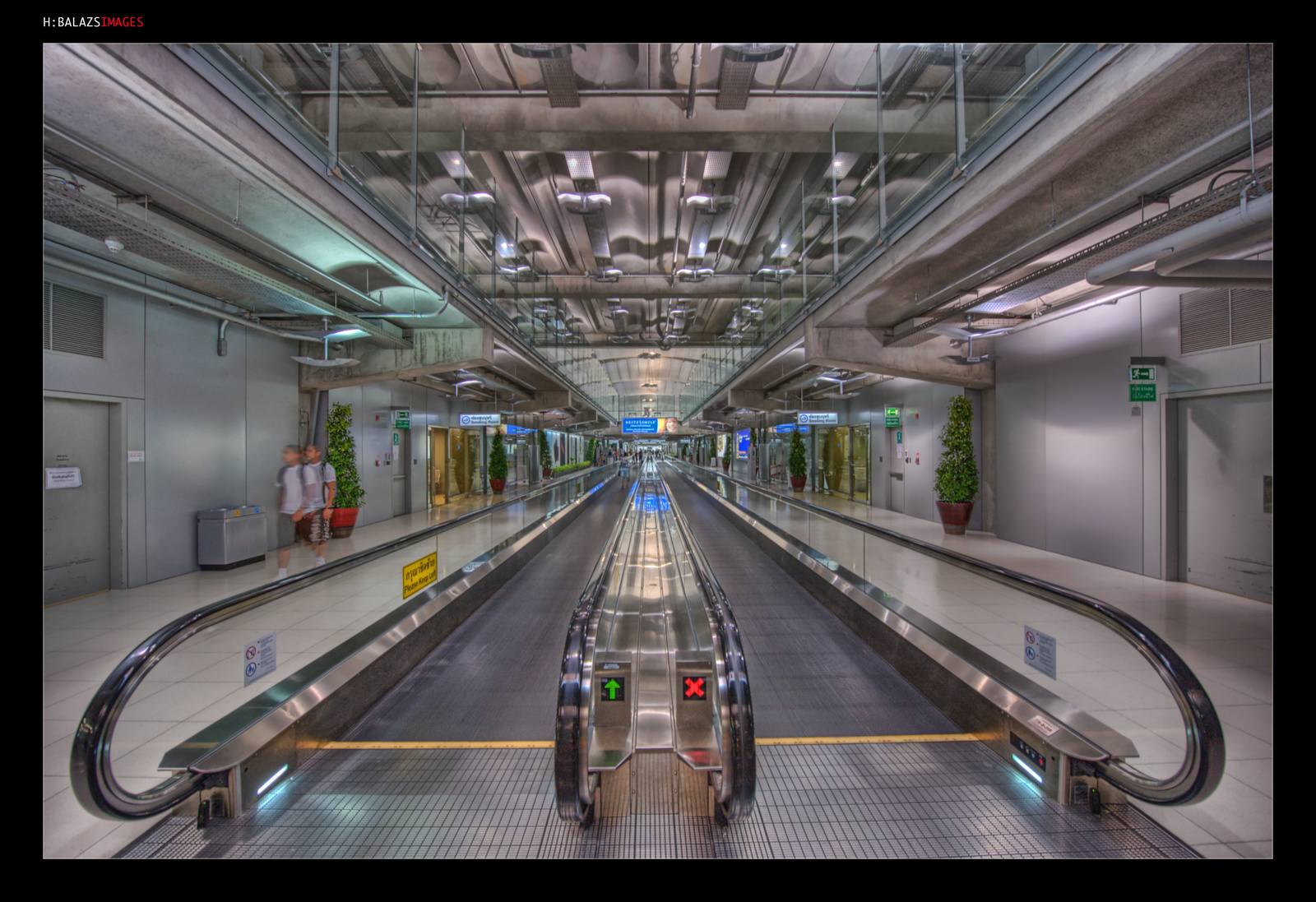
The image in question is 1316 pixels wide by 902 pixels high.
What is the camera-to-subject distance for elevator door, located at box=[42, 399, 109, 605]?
572 centimetres

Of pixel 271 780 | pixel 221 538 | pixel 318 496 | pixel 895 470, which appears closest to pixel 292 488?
pixel 318 496

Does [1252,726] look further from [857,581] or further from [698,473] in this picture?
[698,473]

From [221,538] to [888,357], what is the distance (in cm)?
1082

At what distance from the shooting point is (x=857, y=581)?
5.41m

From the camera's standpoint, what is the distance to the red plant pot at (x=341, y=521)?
1001 cm

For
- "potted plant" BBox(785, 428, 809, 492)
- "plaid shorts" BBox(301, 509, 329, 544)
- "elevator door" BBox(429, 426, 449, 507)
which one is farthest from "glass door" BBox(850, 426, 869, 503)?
"plaid shorts" BBox(301, 509, 329, 544)

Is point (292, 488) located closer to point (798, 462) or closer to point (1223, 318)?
point (1223, 318)

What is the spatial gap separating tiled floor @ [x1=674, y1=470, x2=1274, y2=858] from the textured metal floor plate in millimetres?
516

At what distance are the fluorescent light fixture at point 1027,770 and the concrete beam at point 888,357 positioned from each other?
7.05 metres

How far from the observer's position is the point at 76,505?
19.5ft

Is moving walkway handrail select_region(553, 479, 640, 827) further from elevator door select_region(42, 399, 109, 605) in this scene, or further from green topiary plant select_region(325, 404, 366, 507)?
green topiary plant select_region(325, 404, 366, 507)

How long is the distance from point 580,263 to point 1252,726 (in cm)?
1264

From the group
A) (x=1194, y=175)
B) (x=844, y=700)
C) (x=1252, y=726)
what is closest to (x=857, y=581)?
(x=844, y=700)

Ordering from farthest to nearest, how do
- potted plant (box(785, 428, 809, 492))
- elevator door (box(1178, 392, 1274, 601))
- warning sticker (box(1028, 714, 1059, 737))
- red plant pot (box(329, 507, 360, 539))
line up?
1. potted plant (box(785, 428, 809, 492))
2. red plant pot (box(329, 507, 360, 539))
3. elevator door (box(1178, 392, 1274, 601))
4. warning sticker (box(1028, 714, 1059, 737))
